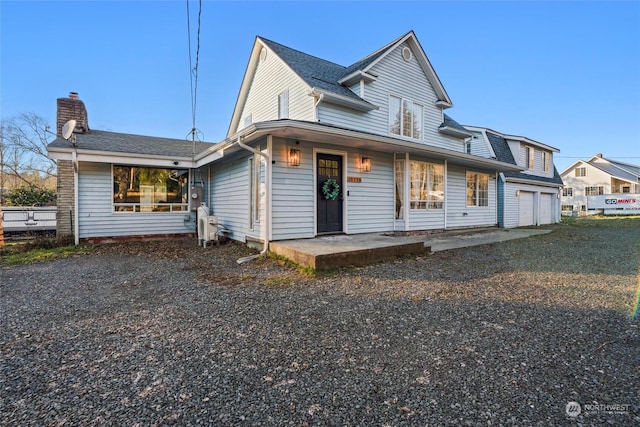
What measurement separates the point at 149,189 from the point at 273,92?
5.36 m

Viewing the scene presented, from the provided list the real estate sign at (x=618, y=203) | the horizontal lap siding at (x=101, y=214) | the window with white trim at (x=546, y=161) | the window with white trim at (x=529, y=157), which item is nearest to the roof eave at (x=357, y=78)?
the horizontal lap siding at (x=101, y=214)

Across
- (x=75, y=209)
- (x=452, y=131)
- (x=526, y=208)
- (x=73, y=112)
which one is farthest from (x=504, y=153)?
(x=73, y=112)

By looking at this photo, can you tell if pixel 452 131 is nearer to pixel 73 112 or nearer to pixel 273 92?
pixel 273 92

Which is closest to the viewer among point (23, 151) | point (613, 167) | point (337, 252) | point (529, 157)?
point (337, 252)

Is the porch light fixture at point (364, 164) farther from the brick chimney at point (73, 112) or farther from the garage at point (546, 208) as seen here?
the garage at point (546, 208)

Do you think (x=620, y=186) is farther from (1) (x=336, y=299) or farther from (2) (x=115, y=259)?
(2) (x=115, y=259)

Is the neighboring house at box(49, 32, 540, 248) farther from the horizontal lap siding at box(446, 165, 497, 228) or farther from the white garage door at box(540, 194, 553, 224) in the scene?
the white garage door at box(540, 194, 553, 224)

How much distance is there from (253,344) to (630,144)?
184ft

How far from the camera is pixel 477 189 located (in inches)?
464

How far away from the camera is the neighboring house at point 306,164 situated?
6.99 meters

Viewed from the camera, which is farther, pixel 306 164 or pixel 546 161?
pixel 546 161

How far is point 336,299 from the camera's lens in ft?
12.1

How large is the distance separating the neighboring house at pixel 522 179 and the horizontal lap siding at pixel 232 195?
1197cm

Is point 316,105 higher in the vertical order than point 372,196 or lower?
higher
